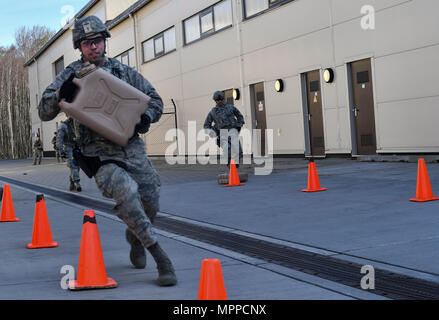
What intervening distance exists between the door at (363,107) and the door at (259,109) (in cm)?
480

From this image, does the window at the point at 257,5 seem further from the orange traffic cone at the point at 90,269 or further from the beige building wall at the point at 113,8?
the beige building wall at the point at 113,8

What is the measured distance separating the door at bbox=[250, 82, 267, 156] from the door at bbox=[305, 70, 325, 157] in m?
2.55

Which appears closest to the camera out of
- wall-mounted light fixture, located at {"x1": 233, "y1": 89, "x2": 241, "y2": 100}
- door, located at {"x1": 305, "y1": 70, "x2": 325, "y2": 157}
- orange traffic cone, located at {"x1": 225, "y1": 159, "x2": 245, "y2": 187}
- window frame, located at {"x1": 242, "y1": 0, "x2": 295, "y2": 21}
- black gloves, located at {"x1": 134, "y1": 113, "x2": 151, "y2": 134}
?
black gloves, located at {"x1": 134, "y1": 113, "x2": 151, "y2": 134}

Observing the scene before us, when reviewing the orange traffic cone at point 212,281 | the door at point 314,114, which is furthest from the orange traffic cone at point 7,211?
the door at point 314,114

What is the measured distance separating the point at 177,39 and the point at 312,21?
35.3 feet

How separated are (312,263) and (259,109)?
1657 centimetres

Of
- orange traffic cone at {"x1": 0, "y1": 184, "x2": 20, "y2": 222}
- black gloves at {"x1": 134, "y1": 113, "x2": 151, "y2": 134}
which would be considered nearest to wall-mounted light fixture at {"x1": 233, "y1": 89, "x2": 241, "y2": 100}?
orange traffic cone at {"x1": 0, "y1": 184, "x2": 20, "y2": 222}

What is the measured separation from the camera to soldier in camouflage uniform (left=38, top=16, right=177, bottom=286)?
4523 millimetres

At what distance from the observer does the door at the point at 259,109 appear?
21.3 metres

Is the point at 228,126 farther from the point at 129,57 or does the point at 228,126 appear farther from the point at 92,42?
the point at 129,57

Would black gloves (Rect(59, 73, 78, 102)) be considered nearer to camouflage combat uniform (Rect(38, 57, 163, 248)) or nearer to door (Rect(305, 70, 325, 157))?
camouflage combat uniform (Rect(38, 57, 163, 248))

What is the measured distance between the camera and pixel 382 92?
618 inches

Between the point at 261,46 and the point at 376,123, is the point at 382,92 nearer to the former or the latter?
the point at 376,123

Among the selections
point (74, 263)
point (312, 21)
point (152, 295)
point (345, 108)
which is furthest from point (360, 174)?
point (152, 295)
